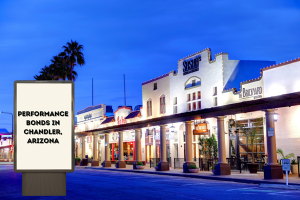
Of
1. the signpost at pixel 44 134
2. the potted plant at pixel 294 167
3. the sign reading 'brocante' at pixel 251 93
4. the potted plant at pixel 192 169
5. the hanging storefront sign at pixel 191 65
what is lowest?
the potted plant at pixel 192 169

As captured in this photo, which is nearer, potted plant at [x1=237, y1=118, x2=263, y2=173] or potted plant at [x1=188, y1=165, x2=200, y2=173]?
potted plant at [x1=237, y1=118, x2=263, y2=173]

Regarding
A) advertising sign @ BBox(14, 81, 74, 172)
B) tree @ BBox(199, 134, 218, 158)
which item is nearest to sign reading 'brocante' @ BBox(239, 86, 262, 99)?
tree @ BBox(199, 134, 218, 158)

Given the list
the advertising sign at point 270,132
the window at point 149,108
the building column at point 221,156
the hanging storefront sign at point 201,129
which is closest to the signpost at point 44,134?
the advertising sign at point 270,132

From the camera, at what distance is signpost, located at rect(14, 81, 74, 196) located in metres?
2.87

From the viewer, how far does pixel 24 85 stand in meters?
2.94

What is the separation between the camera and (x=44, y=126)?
2998 millimetres

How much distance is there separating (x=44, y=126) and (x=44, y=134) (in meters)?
0.06

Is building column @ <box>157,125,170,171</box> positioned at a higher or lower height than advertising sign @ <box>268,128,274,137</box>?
lower

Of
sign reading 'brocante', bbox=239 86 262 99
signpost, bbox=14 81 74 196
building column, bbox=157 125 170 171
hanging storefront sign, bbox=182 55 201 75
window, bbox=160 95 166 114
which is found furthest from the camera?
window, bbox=160 95 166 114

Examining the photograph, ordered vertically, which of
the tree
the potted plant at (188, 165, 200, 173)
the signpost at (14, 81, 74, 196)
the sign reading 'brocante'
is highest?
the sign reading 'brocante'

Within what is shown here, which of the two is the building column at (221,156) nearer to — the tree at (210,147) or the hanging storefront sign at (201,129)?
the hanging storefront sign at (201,129)

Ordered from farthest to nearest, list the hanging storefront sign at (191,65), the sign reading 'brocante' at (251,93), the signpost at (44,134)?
the hanging storefront sign at (191,65) < the sign reading 'brocante' at (251,93) < the signpost at (44,134)

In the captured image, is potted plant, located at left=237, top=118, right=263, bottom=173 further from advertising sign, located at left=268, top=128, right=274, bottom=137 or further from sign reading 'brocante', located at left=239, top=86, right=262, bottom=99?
advertising sign, located at left=268, top=128, right=274, bottom=137

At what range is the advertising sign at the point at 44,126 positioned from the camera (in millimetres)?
2895
